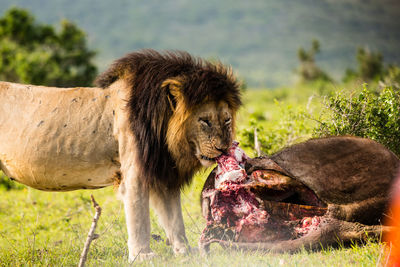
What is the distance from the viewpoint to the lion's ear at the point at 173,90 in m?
4.20

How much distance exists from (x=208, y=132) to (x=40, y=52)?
18627 mm

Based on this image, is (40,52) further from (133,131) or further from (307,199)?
(307,199)

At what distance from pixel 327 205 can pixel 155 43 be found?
183673 mm

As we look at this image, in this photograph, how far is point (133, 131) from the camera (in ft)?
14.4

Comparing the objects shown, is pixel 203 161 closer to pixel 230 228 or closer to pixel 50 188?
pixel 230 228

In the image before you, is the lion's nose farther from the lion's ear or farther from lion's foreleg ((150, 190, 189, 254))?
lion's foreleg ((150, 190, 189, 254))

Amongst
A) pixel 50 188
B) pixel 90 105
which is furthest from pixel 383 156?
pixel 50 188

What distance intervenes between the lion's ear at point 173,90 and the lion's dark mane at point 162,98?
0.04m

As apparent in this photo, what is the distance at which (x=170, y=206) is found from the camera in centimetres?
476

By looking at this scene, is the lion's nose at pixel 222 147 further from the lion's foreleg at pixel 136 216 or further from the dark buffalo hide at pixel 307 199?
the lion's foreleg at pixel 136 216

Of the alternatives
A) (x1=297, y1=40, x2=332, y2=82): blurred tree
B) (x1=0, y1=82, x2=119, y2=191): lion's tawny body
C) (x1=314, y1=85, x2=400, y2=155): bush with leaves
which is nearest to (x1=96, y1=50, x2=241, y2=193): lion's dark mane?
(x1=0, y1=82, x2=119, y2=191): lion's tawny body

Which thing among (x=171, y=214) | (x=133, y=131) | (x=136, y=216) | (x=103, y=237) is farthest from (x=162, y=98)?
(x=103, y=237)

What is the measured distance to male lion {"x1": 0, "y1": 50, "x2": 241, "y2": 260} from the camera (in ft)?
13.9

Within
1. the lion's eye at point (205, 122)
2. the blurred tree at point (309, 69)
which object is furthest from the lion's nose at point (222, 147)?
the blurred tree at point (309, 69)
